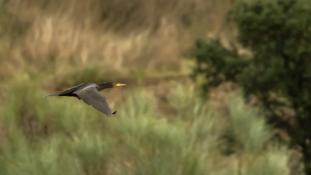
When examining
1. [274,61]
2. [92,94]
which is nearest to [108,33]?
[274,61]

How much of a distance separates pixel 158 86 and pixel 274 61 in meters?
2.35

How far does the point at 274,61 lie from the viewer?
6770 millimetres

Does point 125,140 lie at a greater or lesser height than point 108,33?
greater

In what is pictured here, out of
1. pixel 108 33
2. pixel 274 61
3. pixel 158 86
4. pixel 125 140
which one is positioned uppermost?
pixel 274 61

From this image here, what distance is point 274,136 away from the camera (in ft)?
23.1

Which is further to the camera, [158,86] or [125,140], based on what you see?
[158,86]

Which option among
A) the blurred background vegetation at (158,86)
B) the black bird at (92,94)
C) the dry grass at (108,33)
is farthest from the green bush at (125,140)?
the black bird at (92,94)

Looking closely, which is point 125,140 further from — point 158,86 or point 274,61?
point 158,86

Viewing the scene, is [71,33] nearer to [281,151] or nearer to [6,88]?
[6,88]

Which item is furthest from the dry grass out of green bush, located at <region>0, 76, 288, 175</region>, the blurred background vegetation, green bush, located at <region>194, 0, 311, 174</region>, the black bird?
the black bird

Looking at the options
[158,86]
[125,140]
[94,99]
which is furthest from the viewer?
[158,86]

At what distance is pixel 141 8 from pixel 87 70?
2101 mm

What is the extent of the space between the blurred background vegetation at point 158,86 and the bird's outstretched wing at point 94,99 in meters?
2.56

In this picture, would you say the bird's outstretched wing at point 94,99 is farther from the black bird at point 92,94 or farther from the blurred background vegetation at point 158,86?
the blurred background vegetation at point 158,86
